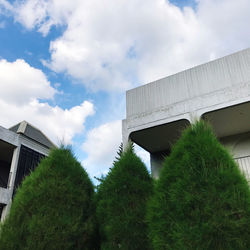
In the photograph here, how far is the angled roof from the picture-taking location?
46.4 feet

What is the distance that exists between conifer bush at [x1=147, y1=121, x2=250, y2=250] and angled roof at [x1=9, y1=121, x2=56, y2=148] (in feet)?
40.6

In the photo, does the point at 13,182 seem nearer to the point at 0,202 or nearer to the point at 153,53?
the point at 0,202

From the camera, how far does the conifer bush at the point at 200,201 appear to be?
2.39m

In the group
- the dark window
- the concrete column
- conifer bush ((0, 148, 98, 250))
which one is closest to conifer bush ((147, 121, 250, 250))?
conifer bush ((0, 148, 98, 250))

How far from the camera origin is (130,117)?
31.1 ft

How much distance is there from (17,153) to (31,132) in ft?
6.47

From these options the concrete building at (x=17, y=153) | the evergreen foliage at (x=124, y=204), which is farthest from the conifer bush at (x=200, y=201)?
the concrete building at (x=17, y=153)

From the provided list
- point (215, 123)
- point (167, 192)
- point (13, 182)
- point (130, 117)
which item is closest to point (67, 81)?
point (130, 117)

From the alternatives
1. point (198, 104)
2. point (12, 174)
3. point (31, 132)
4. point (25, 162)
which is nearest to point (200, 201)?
point (198, 104)

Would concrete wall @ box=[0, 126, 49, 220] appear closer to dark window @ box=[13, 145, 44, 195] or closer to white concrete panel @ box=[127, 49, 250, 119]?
dark window @ box=[13, 145, 44, 195]

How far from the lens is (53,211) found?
11.8 ft

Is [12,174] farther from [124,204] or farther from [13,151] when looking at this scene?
[124,204]

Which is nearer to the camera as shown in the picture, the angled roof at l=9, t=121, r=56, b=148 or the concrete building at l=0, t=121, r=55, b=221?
the concrete building at l=0, t=121, r=55, b=221

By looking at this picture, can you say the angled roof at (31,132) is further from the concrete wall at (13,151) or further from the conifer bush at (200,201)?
the conifer bush at (200,201)
